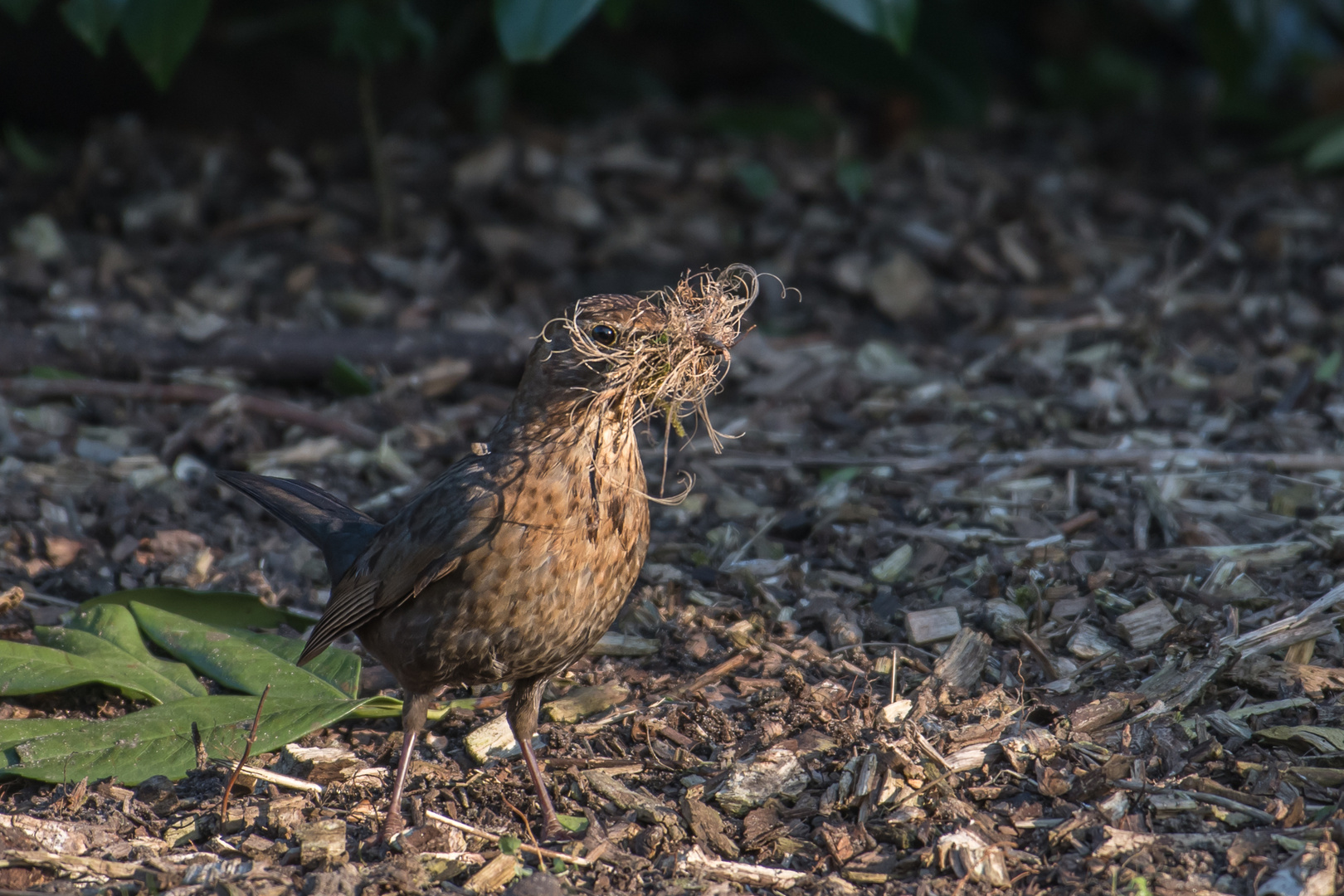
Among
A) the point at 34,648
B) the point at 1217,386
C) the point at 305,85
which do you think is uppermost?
the point at 305,85

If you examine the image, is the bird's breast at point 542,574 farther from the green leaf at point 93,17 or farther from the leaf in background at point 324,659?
the green leaf at point 93,17

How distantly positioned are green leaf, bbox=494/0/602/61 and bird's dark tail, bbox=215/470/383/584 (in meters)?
2.07

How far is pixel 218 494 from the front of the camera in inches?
184

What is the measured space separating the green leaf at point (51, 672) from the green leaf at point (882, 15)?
3522 millimetres

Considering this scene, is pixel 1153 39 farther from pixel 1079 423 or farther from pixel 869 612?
pixel 869 612

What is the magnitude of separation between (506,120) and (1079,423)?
402cm

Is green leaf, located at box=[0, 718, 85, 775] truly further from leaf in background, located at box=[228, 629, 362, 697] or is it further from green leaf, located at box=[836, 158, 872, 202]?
green leaf, located at box=[836, 158, 872, 202]

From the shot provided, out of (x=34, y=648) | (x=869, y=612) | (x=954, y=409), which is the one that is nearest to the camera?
A: (x=34, y=648)

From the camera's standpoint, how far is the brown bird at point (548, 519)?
304cm

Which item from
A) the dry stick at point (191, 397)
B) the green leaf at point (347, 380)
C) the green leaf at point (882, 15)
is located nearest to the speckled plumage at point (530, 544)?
the dry stick at point (191, 397)

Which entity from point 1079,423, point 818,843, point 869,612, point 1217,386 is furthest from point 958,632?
point 1217,386

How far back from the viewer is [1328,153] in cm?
693

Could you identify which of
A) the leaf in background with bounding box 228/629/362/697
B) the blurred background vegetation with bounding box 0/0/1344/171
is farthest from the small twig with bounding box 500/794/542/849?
the blurred background vegetation with bounding box 0/0/1344/171

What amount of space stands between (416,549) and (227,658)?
88 cm
